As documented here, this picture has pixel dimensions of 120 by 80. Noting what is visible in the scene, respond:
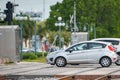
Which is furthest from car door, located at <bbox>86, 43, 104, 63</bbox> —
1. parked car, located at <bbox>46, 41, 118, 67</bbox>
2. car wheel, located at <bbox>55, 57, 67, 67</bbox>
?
car wheel, located at <bbox>55, 57, 67, 67</bbox>

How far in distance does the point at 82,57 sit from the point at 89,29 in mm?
53429

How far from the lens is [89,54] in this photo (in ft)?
109

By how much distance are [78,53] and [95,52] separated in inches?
43.1

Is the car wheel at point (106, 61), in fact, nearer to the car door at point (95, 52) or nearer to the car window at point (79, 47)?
the car door at point (95, 52)

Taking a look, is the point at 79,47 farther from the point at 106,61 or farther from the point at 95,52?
the point at 106,61

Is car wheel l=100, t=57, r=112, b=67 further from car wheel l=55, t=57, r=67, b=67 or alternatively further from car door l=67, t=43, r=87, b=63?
car wheel l=55, t=57, r=67, b=67

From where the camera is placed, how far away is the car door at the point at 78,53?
33500 mm

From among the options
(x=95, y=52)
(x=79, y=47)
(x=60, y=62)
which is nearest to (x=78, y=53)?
(x=79, y=47)

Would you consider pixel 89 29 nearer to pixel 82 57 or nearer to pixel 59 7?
pixel 59 7

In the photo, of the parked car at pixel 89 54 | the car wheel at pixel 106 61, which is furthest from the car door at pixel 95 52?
the car wheel at pixel 106 61

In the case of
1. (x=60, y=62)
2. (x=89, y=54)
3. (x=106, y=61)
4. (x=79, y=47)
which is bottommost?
(x=60, y=62)

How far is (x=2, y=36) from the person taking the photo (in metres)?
41.3

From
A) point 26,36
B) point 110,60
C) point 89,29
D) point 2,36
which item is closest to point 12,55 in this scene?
point 2,36

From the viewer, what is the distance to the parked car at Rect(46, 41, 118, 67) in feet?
109
